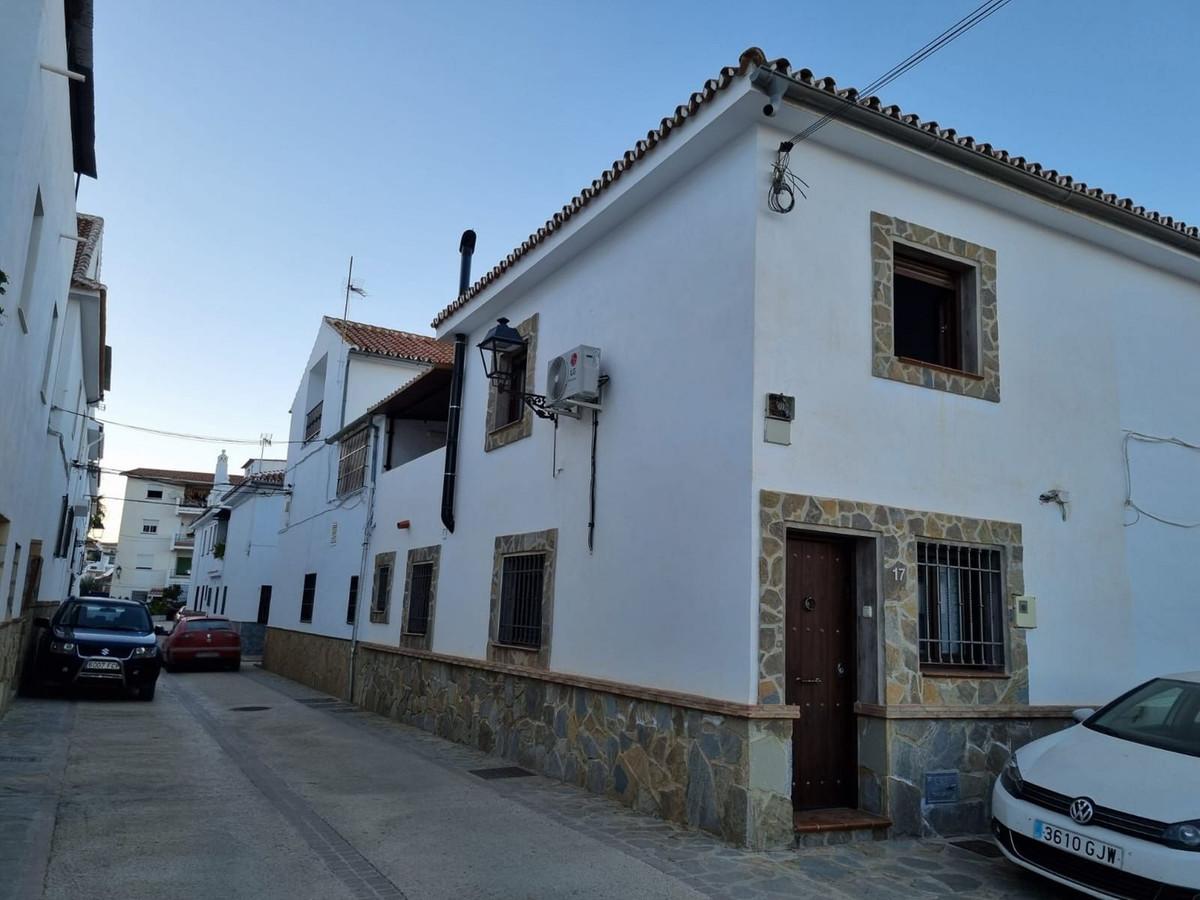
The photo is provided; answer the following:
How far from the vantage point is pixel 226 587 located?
30.3 meters

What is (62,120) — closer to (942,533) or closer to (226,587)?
(942,533)

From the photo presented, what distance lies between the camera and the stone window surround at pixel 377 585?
13805 millimetres

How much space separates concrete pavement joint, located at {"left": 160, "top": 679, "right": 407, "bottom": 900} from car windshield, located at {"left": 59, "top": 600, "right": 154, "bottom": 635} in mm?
4737

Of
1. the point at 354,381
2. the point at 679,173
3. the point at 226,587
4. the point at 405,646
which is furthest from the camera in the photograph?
the point at 226,587

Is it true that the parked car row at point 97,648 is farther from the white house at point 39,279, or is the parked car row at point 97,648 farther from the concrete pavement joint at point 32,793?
the concrete pavement joint at point 32,793

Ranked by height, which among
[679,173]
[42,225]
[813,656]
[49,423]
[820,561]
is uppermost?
[679,173]

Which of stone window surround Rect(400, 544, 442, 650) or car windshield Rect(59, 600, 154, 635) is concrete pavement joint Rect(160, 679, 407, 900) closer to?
stone window surround Rect(400, 544, 442, 650)

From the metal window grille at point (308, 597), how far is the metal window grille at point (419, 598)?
232 inches

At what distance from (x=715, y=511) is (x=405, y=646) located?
300 inches

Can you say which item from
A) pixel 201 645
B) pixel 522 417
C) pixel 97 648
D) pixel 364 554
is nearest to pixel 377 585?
pixel 364 554

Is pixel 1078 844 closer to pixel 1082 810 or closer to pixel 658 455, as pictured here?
pixel 1082 810

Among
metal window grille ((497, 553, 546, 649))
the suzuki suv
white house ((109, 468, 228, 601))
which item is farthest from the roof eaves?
white house ((109, 468, 228, 601))

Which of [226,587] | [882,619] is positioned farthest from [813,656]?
[226,587]

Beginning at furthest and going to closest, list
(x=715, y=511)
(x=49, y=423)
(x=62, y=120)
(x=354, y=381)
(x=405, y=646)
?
(x=354, y=381) → (x=405, y=646) → (x=49, y=423) → (x=62, y=120) → (x=715, y=511)
